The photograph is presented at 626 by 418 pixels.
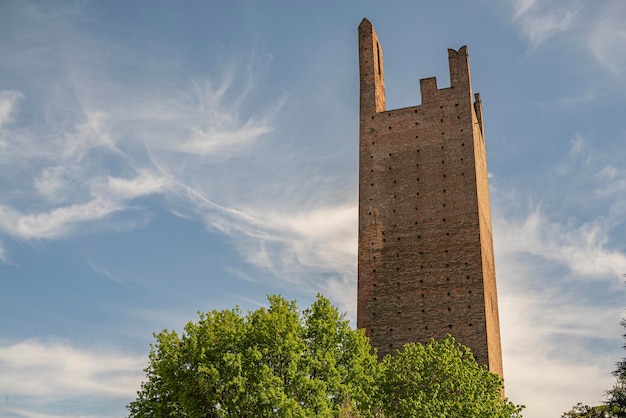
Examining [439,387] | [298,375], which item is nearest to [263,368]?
[298,375]

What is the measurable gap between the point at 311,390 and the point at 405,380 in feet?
11.7

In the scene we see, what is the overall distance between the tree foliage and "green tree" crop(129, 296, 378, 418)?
0.03 metres

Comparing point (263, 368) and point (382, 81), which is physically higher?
point (382, 81)

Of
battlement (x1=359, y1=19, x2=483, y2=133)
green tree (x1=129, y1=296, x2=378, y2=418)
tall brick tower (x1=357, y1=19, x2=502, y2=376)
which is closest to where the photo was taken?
green tree (x1=129, y1=296, x2=378, y2=418)

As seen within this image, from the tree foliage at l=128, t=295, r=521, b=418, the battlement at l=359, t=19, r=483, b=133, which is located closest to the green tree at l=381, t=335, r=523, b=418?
the tree foliage at l=128, t=295, r=521, b=418

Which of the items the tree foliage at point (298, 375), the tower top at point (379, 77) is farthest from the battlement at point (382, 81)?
the tree foliage at point (298, 375)

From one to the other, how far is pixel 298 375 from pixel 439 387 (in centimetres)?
497

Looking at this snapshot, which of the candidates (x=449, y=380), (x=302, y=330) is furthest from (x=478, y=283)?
(x=302, y=330)

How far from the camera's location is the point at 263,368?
2342cm

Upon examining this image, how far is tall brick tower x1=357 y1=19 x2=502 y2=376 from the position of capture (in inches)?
1240

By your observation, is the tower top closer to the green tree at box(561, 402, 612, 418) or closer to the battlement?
the battlement

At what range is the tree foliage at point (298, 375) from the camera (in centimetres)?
2364

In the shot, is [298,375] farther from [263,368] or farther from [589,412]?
[589,412]

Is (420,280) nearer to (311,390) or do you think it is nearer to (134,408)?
(311,390)
